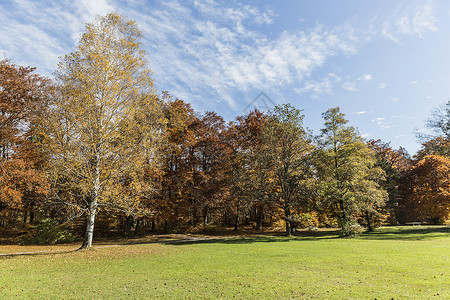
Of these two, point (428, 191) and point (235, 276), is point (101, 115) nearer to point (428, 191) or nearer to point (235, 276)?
point (235, 276)

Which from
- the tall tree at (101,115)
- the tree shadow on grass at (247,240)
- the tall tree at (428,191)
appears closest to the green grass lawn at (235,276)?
the tall tree at (101,115)

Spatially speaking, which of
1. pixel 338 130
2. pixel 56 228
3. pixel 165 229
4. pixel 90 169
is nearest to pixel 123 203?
pixel 90 169

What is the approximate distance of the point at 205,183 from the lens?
32250 mm

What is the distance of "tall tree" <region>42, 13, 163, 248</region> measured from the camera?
17.1 meters

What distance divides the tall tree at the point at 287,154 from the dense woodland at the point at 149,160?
13 cm

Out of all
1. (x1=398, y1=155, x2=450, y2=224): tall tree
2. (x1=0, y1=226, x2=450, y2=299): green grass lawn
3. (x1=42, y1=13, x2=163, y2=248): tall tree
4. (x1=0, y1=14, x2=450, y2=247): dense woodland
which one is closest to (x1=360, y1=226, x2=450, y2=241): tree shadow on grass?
(x1=0, y1=14, x2=450, y2=247): dense woodland

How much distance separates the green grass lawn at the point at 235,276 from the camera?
7.73 meters

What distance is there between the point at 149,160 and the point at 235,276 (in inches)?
696

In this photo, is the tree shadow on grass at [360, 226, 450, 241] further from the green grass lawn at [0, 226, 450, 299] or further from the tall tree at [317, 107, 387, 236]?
the green grass lawn at [0, 226, 450, 299]

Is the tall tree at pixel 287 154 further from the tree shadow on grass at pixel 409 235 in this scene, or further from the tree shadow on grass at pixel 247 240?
the tree shadow on grass at pixel 409 235

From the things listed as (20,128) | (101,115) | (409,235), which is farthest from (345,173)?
(20,128)

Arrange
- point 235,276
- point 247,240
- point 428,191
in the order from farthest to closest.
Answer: point 428,191, point 247,240, point 235,276

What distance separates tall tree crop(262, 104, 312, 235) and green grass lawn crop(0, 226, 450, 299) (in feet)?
38.2

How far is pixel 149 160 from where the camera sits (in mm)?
24859
